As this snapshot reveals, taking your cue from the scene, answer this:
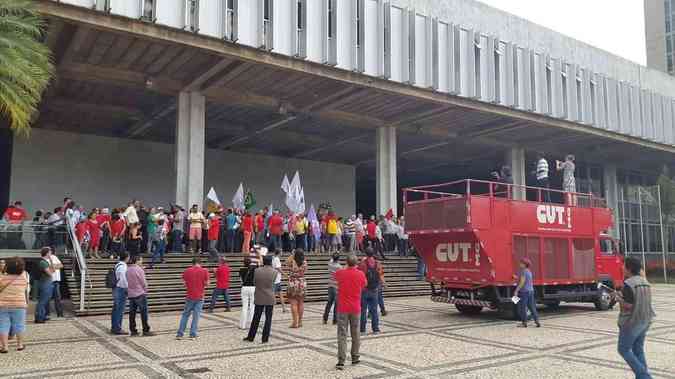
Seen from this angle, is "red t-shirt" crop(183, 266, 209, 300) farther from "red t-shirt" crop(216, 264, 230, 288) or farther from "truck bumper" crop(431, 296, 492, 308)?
"truck bumper" crop(431, 296, 492, 308)

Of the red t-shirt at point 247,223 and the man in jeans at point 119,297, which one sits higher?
the red t-shirt at point 247,223

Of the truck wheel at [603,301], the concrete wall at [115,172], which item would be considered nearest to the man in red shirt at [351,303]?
the truck wheel at [603,301]

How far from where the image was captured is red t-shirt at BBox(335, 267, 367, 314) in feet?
27.4

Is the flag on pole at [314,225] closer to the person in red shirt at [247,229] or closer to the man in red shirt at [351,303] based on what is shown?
the person in red shirt at [247,229]

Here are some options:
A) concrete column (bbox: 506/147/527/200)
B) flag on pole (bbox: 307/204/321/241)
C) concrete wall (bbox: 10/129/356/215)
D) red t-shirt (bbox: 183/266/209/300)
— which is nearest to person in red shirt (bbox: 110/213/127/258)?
red t-shirt (bbox: 183/266/209/300)

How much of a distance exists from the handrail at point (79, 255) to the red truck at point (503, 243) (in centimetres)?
851

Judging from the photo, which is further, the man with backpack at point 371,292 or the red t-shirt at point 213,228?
the red t-shirt at point 213,228

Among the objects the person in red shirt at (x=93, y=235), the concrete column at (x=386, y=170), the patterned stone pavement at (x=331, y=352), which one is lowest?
the patterned stone pavement at (x=331, y=352)

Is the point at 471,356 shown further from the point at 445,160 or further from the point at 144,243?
the point at 445,160

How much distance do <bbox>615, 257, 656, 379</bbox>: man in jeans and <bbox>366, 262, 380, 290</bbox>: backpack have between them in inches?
223

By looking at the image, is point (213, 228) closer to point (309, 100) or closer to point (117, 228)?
point (117, 228)

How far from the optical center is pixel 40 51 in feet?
41.1

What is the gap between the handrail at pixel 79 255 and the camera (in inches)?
544

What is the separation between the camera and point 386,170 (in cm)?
2666
